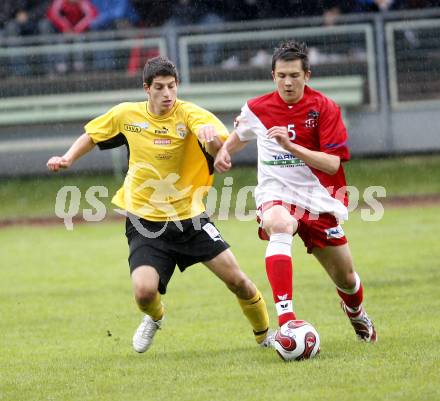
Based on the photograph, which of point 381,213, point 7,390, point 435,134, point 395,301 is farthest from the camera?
point 435,134

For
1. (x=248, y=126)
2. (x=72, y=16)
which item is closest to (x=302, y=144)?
(x=248, y=126)

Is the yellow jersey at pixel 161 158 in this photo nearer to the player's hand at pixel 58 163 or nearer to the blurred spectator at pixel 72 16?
the player's hand at pixel 58 163

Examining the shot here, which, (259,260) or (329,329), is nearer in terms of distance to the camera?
(329,329)

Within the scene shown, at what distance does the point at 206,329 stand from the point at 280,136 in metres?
2.52

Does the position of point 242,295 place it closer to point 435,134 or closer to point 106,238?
point 106,238

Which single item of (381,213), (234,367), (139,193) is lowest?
(381,213)

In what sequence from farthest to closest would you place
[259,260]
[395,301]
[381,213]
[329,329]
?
[381,213]
[259,260]
[395,301]
[329,329]

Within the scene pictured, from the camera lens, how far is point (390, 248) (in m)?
12.9

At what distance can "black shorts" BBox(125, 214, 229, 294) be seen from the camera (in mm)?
7398

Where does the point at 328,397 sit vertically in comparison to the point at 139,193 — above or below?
below

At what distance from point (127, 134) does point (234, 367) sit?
189 centimetres

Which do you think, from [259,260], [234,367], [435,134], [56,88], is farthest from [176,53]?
[234,367]

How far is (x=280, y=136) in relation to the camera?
6570mm

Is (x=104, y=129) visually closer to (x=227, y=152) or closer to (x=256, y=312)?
(x=227, y=152)
